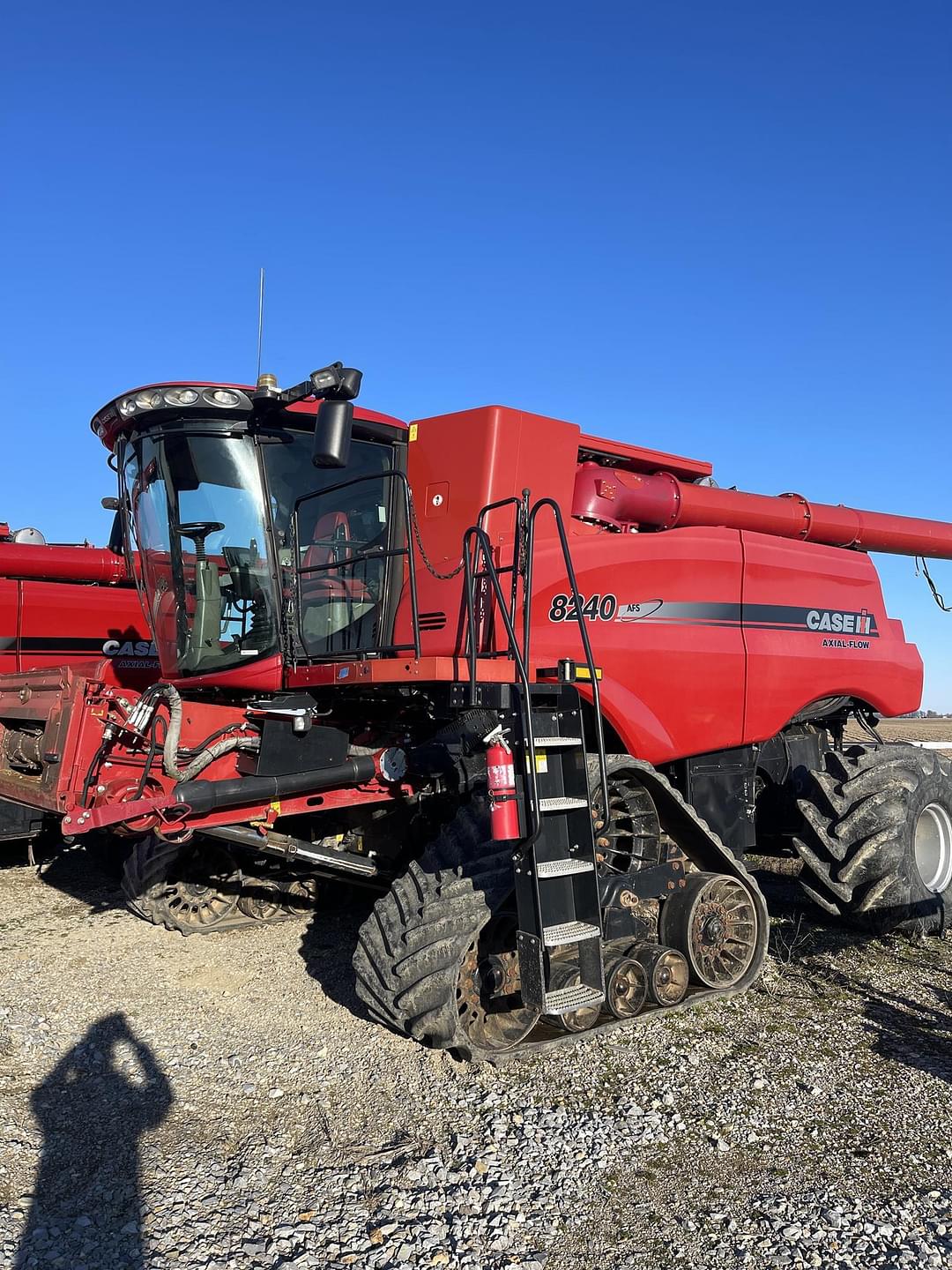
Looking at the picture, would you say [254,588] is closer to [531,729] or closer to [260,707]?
[260,707]

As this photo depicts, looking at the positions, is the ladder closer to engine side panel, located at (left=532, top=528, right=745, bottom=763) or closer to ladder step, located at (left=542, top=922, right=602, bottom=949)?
ladder step, located at (left=542, top=922, right=602, bottom=949)

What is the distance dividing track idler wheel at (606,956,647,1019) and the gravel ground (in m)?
0.16

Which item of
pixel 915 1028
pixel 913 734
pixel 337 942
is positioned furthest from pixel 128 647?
pixel 913 734

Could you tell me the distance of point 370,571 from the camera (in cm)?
540

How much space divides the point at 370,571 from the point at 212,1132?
9.37 ft

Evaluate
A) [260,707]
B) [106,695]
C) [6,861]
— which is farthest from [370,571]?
[6,861]

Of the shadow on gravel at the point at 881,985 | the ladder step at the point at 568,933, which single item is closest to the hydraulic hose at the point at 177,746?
the ladder step at the point at 568,933

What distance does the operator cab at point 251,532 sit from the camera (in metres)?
5.07

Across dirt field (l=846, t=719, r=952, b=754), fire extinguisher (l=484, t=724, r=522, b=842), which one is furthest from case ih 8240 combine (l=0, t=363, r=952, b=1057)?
dirt field (l=846, t=719, r=952, b=754)

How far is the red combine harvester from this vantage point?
27.5ft

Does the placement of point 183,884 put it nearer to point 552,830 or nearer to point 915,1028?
point 552,830

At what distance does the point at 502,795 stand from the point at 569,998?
872mm

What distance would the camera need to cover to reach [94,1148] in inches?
142

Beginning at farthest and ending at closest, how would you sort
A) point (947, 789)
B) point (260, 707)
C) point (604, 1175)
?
point (947, 789)
point (260, 707)
point (604, 1175)
